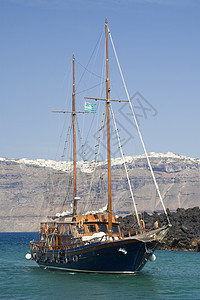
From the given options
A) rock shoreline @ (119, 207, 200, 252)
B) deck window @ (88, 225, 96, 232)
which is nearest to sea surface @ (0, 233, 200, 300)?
deck window @ (88, 225, 96, 232)

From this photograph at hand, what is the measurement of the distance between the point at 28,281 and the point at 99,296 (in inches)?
474

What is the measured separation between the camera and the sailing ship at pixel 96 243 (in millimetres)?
46344

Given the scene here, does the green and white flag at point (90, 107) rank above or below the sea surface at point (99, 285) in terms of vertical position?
above

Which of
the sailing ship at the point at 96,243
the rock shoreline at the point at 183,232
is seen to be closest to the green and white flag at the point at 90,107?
the sailing ship at the point at 96,243

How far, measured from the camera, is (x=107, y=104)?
5294 cm

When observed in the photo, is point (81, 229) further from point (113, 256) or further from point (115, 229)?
point (113, 256)

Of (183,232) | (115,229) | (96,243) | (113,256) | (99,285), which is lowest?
(99,285)

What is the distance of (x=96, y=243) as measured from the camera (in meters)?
47.0

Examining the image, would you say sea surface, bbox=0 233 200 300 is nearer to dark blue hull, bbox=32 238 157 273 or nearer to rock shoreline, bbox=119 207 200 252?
dark blue hull, bbox=32 238 157 273

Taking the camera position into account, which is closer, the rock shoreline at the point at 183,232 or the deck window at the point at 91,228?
the deck window at the point at 91,228

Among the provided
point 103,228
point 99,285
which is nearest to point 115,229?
point 103,228

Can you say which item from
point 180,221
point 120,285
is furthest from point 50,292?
point 180,221

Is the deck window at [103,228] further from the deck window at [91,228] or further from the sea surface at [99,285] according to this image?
the sea surface at [99,285]

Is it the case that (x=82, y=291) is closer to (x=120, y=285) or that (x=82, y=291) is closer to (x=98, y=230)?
(x=120, y=285)
